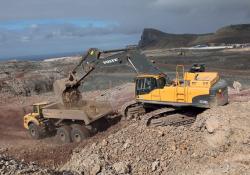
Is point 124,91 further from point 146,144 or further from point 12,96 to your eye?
point 146,144

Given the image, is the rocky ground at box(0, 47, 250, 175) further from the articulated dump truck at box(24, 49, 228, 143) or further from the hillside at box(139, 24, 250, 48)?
the hillside at box(139, 24, 250, 48)

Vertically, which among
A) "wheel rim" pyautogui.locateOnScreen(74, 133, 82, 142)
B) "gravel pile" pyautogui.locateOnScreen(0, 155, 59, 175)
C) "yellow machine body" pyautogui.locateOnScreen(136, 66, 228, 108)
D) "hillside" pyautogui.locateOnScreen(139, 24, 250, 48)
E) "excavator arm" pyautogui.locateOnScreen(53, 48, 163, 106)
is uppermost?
"hillside" pyautogui.locateOnScreen(139, 24, 250, 48)

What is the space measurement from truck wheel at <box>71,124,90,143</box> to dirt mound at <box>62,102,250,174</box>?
2.57 metres

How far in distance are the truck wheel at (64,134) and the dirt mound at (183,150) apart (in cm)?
304

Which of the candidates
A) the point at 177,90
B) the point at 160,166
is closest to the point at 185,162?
the point at 160,166

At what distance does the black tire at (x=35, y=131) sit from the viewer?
19.4 meters

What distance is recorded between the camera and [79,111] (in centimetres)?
1784

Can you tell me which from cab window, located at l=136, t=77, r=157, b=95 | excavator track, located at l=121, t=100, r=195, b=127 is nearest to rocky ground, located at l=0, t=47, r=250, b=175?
excavator track, located at l=121, t=100, r=195, b=127

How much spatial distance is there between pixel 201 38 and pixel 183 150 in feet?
329

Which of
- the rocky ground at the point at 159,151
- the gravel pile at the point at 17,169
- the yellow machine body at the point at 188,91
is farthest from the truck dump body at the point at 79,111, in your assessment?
the gravel pile at the point at 17,169

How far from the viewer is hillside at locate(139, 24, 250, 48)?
10034 centimetres

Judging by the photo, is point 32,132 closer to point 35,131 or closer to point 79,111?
point 35,131

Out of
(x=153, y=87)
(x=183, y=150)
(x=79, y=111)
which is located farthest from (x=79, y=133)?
(x=183, y=150)

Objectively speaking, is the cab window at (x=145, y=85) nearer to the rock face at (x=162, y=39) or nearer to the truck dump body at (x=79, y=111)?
the truck dump body at (x=79, y=111)
